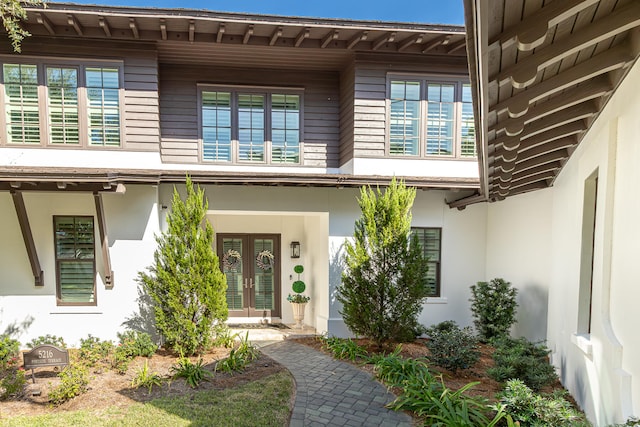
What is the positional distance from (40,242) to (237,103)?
5306mm

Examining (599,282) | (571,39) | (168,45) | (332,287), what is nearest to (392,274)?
(332,287)

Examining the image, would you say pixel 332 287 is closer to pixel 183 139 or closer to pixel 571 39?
pixel 183 139

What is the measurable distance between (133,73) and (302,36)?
12.6 ft

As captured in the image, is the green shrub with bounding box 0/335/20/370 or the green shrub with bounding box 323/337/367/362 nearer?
the green shrub with bounding box 0/335/20/370

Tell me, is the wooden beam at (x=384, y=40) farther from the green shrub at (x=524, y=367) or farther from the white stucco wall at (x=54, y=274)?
the green shrub at (x=524, y=367)

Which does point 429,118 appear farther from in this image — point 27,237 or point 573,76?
point 27,237

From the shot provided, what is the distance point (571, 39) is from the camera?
7.95 ft

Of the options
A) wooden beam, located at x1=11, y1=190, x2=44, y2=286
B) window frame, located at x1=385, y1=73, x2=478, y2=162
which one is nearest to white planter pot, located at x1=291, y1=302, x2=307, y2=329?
window frame, located at x1=385, y1=73, x2=478, y2=162

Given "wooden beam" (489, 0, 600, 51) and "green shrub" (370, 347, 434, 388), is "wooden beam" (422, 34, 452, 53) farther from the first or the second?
"green shrub" (370, 347, 434, 388)

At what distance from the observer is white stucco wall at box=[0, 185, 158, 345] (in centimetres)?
710

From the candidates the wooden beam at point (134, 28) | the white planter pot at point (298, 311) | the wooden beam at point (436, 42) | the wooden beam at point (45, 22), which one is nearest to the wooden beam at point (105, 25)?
the wooden beam at point (134, 28)

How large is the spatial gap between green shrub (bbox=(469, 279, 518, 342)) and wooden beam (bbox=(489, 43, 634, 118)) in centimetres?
555

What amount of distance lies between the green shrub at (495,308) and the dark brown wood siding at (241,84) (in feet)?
15.6

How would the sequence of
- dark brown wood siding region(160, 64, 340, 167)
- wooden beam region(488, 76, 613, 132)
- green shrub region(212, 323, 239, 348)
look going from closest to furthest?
wooden beam region(488, 76, 613, 132), green shrub region(212, 323, 239, 348), dark brown wood siding region(160, 64, 340, 167)
